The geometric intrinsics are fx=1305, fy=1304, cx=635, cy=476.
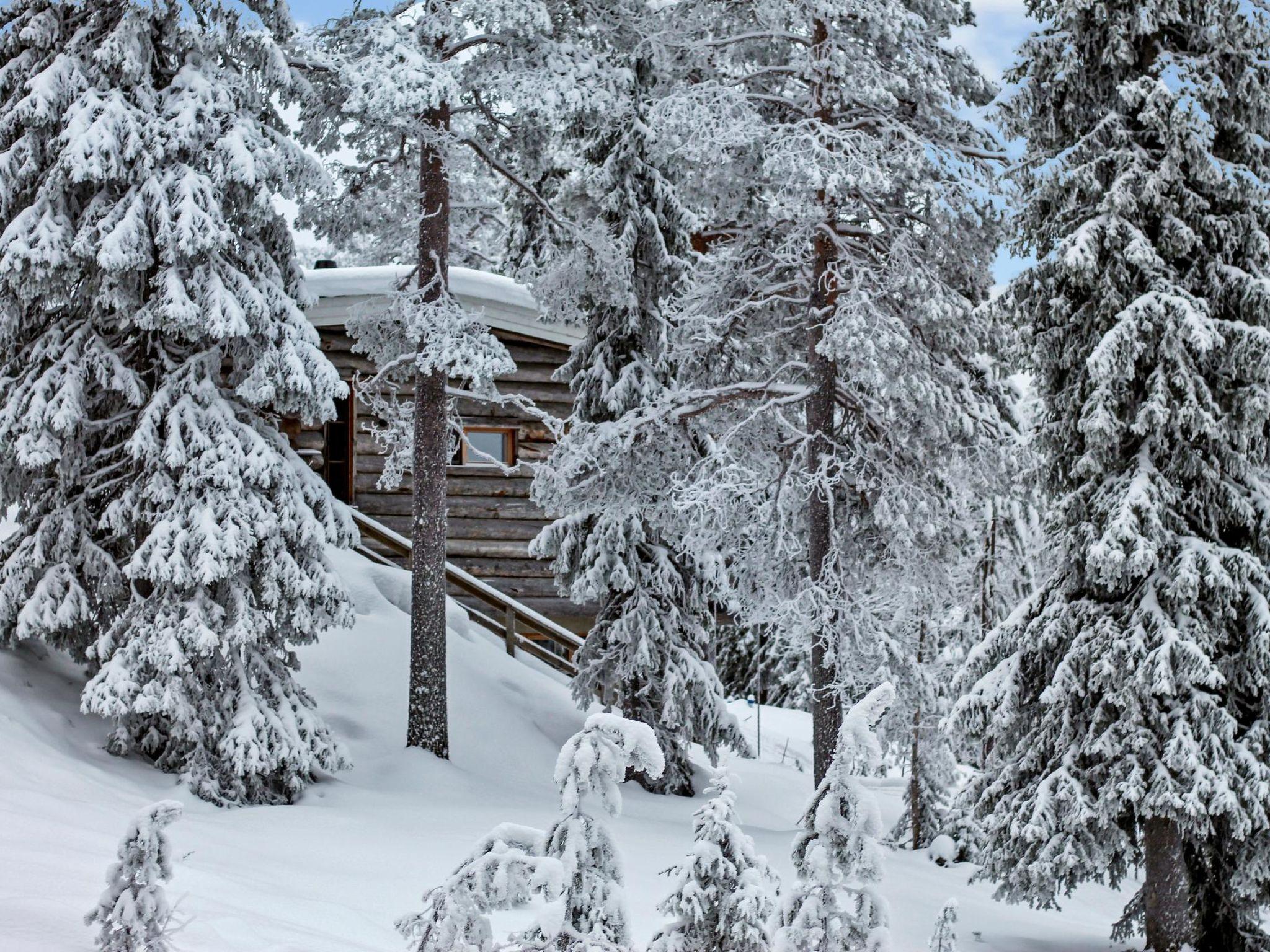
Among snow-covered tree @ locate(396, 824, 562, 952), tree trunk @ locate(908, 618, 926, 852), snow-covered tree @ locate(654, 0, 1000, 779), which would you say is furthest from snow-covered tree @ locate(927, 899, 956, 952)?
tree trunk @ locate(908, 618, 926, 852)

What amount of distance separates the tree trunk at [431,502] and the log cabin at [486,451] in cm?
454

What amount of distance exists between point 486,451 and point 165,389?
27.9ft

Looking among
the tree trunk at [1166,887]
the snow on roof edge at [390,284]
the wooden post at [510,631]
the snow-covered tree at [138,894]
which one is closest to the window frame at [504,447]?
the snow on roof edge at [390,284]

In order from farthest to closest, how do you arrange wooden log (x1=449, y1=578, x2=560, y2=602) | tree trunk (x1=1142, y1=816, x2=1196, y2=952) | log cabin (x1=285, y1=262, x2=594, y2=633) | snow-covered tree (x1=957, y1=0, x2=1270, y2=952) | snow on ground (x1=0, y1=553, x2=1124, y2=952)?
wooden log (x1=449, y1=578, x2=560, y2=602) → log cabin (x1=285, y1=262, x2=594, y2=633) → tree trunk (x1=1142, y1=816, x2=1196, y2=952) → snow-covered tree (x1=957, y1=0, x2=1270, y2=952) → snow on ground (x1=0, y1=553, x2=1124, y2=952)

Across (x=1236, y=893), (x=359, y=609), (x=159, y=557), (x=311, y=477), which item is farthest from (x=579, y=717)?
(x=1236, y=893)

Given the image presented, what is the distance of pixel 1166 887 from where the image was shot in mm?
10711

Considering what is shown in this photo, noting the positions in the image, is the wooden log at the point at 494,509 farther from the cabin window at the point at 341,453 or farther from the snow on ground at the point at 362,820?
the snow on ground at the point at 362,820

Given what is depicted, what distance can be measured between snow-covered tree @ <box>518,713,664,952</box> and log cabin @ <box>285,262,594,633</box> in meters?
14.1

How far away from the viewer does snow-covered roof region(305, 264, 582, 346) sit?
733 inches

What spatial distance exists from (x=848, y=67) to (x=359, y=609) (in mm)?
8946

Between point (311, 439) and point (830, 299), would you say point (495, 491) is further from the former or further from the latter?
point (830, 299)

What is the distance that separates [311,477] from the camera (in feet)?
41.5

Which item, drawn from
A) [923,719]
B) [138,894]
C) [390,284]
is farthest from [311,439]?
[138,894]

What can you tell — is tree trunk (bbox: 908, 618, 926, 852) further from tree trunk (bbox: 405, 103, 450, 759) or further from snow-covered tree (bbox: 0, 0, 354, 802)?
snow-covered tree (bbox: 0, 0, 354, 802)
